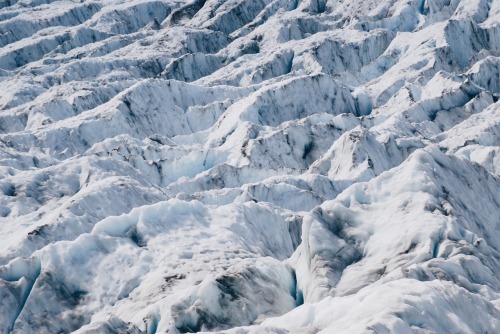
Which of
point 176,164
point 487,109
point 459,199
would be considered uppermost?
point 459,199

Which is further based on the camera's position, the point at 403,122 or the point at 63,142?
the point at 63,142

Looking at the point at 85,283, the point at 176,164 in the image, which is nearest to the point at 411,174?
the point at 85,283

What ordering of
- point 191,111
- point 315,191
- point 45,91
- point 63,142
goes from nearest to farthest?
point 315,191
point 63,142
point 191,111
point 45,91

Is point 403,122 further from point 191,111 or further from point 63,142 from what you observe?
point 63,142

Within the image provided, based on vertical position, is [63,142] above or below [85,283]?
below

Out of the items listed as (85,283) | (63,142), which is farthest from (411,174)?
(63,142)

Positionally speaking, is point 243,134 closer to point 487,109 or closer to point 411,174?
point 487,109

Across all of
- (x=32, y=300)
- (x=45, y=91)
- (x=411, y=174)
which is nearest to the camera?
(x=32, y=300)
